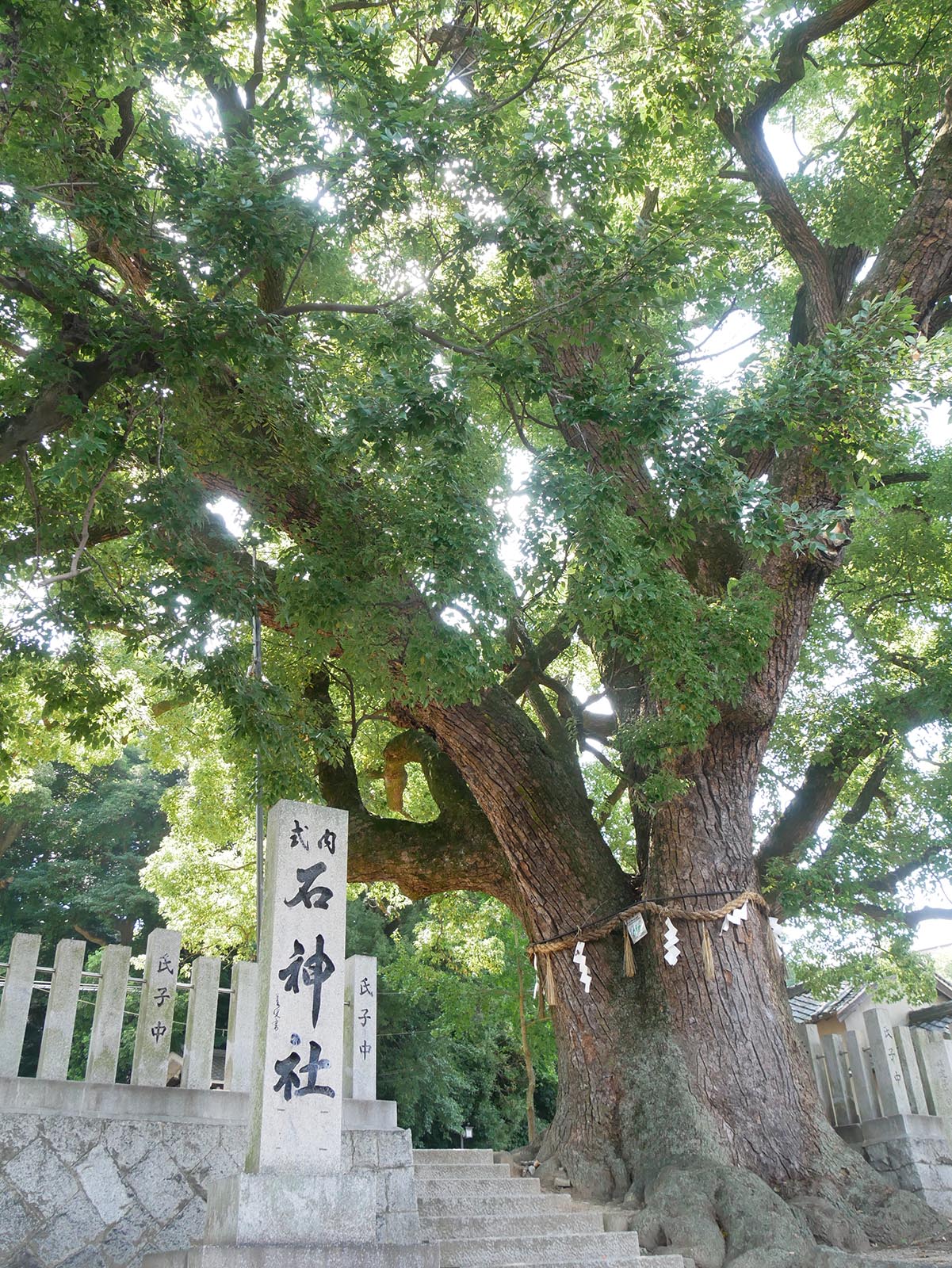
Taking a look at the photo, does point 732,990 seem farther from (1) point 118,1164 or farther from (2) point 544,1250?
(1) point 118,1164

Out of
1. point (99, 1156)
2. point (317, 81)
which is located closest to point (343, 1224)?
point (99, 1156)

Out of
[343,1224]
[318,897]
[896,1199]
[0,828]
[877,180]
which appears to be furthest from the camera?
[0,828]

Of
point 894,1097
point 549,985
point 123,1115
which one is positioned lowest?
point 894,1097

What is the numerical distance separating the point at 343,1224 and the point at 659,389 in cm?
463

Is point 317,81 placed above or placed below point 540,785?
above

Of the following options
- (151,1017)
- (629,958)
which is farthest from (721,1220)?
(151,1017)

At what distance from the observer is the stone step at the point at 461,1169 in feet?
23.3

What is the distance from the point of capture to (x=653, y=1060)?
695 cm

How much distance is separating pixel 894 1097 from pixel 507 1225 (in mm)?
3816

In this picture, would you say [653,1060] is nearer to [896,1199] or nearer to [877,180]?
[896,1199]

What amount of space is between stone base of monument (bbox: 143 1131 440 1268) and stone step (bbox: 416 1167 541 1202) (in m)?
2.09

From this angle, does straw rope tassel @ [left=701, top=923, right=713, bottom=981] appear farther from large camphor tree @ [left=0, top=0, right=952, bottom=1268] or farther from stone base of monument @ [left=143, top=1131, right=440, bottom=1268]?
stone base of monument @ [left=143, top=1131, right=440, bottom=1268]

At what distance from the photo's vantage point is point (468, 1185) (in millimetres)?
6699

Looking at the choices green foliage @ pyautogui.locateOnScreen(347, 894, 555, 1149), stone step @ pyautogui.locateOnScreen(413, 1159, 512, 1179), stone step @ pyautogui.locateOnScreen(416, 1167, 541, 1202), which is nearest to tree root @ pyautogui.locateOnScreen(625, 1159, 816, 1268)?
stone step @ pyautogui.locateOnScreen(416, 1167, 541, 1202)
